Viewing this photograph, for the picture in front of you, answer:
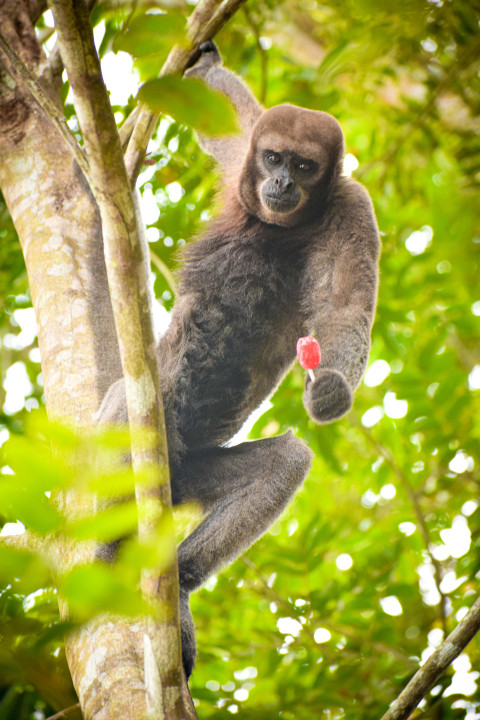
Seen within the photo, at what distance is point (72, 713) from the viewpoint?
224cm

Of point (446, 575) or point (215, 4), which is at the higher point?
point (215, 4)

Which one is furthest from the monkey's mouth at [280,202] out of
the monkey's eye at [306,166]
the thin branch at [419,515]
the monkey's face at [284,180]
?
the thin branch at [419,515]

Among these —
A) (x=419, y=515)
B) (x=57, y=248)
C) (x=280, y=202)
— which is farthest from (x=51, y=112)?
(x=419, y=515)

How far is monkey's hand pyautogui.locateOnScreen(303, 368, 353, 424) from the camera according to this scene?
2.94 metres

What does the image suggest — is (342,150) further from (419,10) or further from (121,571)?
(121,571)

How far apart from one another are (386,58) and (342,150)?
235cm

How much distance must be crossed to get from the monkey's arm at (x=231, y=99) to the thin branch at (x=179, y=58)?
1.54 metres


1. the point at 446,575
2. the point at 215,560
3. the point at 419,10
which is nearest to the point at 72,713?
the point at 215,560

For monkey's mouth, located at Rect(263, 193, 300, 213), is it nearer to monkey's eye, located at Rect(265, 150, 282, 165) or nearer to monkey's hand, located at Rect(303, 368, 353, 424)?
monkey's eye, located at Rect(265, 150, 282, 165)

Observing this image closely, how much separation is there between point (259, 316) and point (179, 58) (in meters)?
1.50

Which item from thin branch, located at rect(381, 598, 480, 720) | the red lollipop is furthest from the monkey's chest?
thin branch, located at rect(381, 598, 480, 720)

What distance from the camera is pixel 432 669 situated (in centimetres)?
240

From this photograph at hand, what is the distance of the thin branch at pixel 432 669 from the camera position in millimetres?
2305

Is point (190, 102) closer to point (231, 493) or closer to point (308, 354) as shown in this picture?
point (308, 354)
